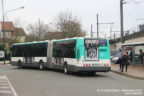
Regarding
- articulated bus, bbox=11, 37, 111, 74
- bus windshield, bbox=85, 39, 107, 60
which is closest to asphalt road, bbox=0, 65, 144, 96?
articulated bus, bbox=11, 37, 111, 74

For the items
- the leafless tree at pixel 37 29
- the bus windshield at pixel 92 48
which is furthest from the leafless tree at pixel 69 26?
the bus windshield at pixel 92 48

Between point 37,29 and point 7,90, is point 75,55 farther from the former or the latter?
point 37,29

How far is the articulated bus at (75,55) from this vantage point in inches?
751

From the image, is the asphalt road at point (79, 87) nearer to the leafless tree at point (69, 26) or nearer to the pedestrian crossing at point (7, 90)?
the pedestrian crossing at point (7, 90)

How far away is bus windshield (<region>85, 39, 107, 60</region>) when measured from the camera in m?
19.2

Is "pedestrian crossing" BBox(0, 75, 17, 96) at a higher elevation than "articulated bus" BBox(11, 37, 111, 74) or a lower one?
lower

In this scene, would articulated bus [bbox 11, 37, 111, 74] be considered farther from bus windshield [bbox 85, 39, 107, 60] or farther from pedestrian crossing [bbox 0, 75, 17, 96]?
pedestrian crossing [bbox 0, 75, 17, 96]

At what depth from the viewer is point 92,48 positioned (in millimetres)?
19438

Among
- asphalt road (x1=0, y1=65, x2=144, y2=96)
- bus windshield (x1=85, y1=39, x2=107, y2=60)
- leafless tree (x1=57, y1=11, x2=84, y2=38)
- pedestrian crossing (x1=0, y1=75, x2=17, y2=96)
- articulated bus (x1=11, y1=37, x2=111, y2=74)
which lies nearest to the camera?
asphalt road (x1=0, y1=65, x2=144, y2=96)

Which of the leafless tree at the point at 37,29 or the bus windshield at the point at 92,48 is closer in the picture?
the bus windshield at the point at 92,48

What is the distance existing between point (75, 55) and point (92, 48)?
1315 millimetres

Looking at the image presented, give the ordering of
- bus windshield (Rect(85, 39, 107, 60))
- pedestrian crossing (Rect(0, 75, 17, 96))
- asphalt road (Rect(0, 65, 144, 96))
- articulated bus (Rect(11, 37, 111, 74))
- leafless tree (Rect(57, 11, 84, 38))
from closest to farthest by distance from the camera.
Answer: asphalt road (Rect(0, 65, 144, 96)) < pedestrian crossing (Rect(0, 75, 17, 96)) < articulated bus (Rect(11, 37, 111, 74)) < bus windshield (Rect(85, 39, 107, 60)) < leafless tree (Rect(57, 11, 84, 38))

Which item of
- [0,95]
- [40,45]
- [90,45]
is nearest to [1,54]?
[40,45]

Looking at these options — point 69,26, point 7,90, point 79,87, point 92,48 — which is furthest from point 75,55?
point 69,26
